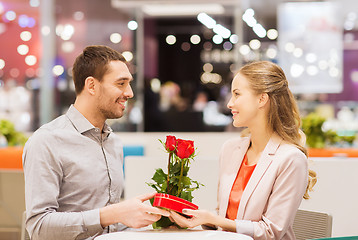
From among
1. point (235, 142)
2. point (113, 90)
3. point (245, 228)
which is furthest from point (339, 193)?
point (113, 90)

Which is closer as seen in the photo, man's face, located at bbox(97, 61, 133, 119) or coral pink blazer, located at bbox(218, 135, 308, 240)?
coral pink blazer, located at bbox(218, 135, 308, 240)

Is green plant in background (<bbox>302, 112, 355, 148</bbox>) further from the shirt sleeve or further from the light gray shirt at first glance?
the shirt sleeve

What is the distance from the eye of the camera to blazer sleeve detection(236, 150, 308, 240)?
212cm

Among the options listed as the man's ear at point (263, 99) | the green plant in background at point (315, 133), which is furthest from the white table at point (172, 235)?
the green plant in background at point (315, 133)

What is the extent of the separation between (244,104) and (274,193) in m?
0.43

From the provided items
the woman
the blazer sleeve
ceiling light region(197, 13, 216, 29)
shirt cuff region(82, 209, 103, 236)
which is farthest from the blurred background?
shirt cuff region(82, 209, 103, 236)

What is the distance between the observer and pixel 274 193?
86.0 inches

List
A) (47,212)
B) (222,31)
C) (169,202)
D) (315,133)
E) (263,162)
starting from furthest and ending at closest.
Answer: (222,31)
(315,133)
(263,162)
(47,212)
(169,202)

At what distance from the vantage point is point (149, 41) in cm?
1258

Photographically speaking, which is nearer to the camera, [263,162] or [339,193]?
[263,162]

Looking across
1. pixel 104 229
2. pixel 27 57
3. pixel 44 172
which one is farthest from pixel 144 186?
pixel 27 57

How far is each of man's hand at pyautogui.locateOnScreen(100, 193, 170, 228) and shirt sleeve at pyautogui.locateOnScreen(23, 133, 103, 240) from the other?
74 mm

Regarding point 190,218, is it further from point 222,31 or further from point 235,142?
point 222,31

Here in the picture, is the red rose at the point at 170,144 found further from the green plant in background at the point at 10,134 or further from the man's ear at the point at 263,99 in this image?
the green plant in background at the point at 10,134
